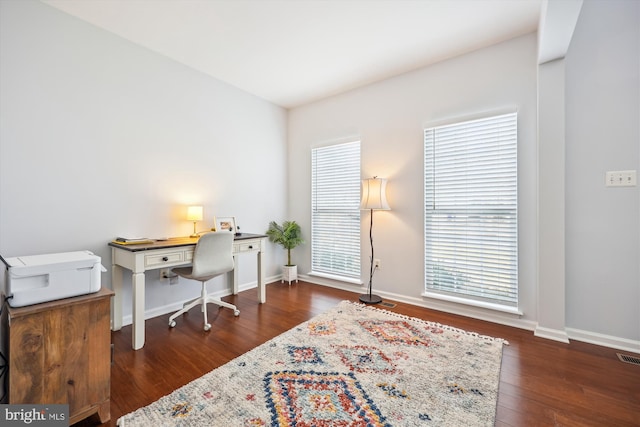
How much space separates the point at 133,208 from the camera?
2760 mm

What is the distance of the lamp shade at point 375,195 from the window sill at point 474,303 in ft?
3.61

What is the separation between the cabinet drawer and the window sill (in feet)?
6.64

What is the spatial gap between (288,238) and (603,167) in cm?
344

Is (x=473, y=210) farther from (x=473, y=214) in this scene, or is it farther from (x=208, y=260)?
(x=208, y=260)

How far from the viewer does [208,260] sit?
8.73 feet

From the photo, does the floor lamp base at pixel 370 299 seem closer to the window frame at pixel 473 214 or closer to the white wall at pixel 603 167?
the window frame at pixel 473 214

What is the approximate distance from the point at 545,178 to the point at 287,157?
3336mm

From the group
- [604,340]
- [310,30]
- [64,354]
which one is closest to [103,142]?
[64,354]

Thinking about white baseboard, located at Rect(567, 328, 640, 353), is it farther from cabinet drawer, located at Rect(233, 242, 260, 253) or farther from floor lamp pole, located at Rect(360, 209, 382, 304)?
cabinet drawer, located at Rect(233, 242, 260, 253)

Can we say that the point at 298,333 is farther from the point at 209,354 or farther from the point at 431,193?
the point at 431,193


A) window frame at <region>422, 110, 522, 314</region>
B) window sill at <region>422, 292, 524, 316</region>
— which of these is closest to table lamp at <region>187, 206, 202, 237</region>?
window frame at <region>422, 110, 522, 314</region>

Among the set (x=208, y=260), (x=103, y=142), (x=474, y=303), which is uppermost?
(x=103, y=142)

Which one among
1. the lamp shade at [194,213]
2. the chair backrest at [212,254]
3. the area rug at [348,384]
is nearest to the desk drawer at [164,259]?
the chair backrest at [212,254]

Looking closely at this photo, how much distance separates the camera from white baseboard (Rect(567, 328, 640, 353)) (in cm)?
217
